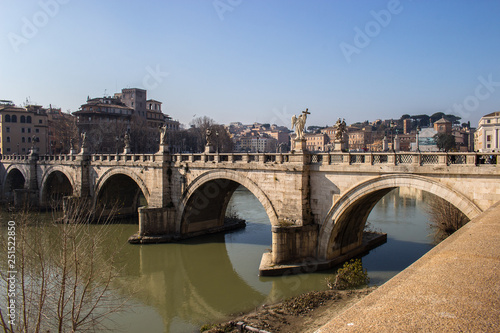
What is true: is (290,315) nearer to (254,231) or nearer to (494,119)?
(254,231)

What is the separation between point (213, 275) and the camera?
16.6m

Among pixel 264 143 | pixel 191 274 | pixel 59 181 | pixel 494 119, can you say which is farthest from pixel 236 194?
pixel 264 143

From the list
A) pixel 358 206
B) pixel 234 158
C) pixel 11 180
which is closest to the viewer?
pixel 358 206

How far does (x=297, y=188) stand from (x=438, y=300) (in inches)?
488

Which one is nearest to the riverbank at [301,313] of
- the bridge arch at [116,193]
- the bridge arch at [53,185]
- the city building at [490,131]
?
the bridge arch at [116,193]

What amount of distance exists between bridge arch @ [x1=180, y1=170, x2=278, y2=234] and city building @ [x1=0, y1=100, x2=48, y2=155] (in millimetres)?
40543

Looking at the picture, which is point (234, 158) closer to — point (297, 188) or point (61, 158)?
point (297, 188)

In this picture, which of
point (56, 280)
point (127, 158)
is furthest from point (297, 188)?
point (127, 158)

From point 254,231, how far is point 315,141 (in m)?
75.4

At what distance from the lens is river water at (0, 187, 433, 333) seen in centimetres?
1265

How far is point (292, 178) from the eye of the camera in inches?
623

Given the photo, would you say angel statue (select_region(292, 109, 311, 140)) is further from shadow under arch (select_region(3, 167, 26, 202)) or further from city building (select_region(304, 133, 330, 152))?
city building (select_region(304, 133, 330, 152))

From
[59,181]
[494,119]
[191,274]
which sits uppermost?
[494,119]

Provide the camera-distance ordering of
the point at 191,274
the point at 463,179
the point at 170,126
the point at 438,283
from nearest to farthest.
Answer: the point at 438,283
the point at 463,179
the point at 191,274
the point at 170,126
